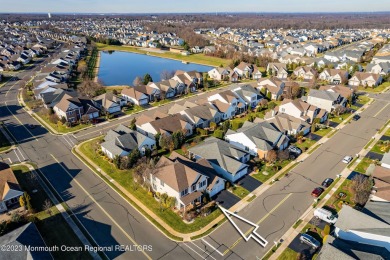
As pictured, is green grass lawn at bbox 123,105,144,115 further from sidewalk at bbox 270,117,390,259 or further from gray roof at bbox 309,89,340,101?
sidewalk at bbox 270,117,390,259

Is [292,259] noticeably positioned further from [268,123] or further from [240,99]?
[240,99]

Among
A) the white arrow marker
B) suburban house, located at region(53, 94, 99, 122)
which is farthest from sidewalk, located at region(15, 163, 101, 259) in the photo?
suburban house, located at region(53, 94, 99, 122)

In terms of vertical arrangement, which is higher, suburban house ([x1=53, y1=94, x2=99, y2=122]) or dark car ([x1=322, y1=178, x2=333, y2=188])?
suburban house ([x1=53, y1=94, x2=99, y2=122])

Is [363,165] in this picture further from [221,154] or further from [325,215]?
[221,154]

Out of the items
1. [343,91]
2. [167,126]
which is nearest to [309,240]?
[167,126]

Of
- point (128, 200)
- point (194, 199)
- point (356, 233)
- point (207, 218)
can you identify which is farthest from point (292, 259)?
point (128, 200)

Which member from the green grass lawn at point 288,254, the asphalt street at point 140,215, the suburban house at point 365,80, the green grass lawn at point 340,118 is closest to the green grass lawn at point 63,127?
the asphalt street at point 140,215
